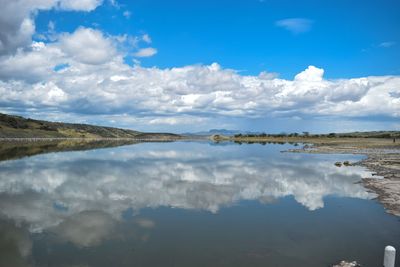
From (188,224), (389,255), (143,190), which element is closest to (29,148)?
(143,190)

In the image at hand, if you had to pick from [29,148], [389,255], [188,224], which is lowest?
[188,224]

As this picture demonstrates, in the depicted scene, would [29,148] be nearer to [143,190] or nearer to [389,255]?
[143,190]

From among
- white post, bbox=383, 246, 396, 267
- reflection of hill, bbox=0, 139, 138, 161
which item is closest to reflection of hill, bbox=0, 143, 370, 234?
white post, bbox=383, 246, 396, 267

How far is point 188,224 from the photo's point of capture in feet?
66.0

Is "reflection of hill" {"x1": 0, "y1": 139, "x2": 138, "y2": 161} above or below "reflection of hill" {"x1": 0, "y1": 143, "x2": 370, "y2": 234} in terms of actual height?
above

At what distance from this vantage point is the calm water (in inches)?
588

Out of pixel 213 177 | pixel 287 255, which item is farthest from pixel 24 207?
pixel 213 177

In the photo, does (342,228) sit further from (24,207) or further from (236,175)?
(236,175)

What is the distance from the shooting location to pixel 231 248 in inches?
633

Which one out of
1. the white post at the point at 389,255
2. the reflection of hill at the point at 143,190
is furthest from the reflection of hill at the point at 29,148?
the white post at the point at 389,255

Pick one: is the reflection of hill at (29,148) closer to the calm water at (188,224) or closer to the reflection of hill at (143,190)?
the reflection of hill at (143,190)

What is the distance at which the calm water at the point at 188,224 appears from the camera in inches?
588

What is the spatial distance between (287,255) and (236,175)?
2878 cm

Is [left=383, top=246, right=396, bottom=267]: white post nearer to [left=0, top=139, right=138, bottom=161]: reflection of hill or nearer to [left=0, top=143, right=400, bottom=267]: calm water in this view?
[left=0, top=143, right=400, bottom=267]: calm water
